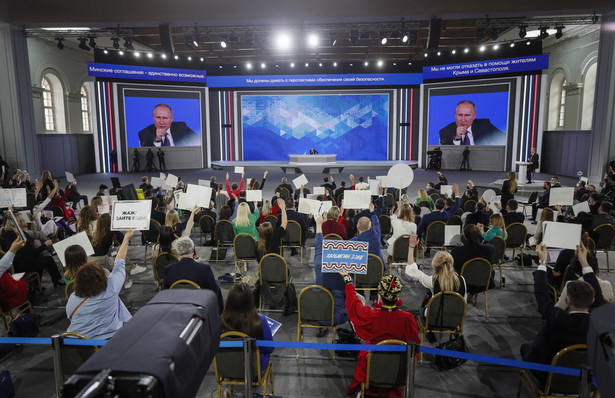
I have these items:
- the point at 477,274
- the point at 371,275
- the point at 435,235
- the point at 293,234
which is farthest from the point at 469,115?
the point at 371,275

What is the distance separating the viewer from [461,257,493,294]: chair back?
5.01m

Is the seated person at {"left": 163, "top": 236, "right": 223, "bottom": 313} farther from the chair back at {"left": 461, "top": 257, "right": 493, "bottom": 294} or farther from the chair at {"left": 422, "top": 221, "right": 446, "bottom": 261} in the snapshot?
the chair at {"left": 422, "top": 221, "right": 446, "bottom": 261}

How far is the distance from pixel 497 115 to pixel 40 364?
841 inches

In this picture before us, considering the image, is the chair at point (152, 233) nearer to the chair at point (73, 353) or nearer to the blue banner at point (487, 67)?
the chair at point (73, 353)

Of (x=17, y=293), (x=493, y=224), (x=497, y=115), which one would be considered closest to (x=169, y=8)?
(x=17, y=293)

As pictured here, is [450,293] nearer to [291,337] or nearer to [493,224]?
[291,337]

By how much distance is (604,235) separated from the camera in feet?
21.8

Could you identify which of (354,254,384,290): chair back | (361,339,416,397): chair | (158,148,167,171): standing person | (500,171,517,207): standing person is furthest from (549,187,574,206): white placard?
(158,148,167,171): standing person

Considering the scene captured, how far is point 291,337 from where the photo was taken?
467cm

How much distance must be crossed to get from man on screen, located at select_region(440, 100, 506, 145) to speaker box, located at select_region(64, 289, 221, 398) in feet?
71.0

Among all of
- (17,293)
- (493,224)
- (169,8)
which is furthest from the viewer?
(169,8)

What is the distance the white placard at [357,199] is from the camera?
6316 millimetres

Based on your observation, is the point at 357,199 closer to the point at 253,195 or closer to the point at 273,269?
the point at 273,269

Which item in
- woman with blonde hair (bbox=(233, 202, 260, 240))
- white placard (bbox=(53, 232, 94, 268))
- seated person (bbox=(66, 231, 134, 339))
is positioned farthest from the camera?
woman with blonde hair (bbox=(233, 202, 260, 240))
